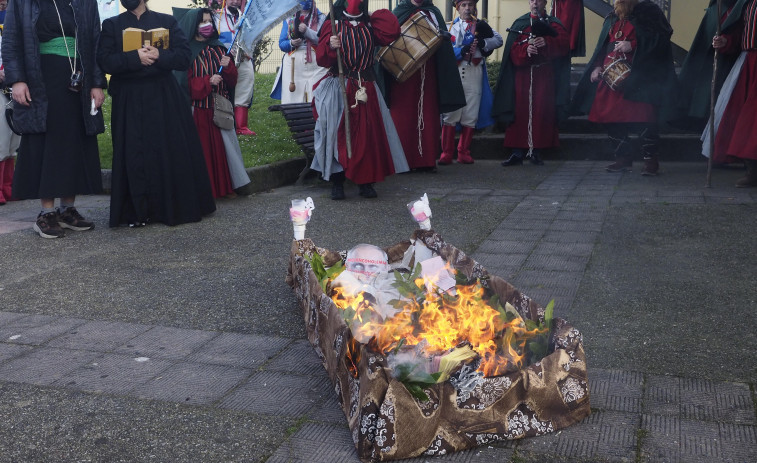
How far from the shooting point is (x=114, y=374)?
3.69m

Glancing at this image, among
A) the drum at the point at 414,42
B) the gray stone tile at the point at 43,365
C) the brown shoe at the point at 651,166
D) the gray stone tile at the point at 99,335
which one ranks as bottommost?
the brown shoe at the point at 651,166

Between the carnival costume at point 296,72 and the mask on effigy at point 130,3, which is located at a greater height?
the mask on effigy at point 130,3

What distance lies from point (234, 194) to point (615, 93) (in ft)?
14.9

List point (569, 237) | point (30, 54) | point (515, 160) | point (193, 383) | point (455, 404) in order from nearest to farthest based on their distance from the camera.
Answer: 1. point (455, 404)
2. point (193, 383)
3. point (569, 237)
4. point (30, 54)
5. point (515, 160)

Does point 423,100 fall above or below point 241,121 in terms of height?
above

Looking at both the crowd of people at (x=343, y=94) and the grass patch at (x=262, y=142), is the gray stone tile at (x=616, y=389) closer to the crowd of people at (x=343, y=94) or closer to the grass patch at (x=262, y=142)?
the crowd of people at (x=343, y=94)

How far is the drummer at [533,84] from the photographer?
1022 cm

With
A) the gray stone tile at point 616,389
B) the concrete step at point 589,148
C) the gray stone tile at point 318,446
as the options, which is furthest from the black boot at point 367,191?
the gray stone tile at point 318,446

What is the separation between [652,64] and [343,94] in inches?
150

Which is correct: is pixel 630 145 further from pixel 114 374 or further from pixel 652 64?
pixel 114 374

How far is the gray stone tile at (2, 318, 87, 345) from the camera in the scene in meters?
4.20

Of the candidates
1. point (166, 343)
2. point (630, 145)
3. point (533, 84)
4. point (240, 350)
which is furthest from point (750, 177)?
point (166, 343)

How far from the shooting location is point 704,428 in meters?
3.02

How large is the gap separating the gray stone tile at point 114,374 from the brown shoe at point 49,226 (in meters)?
3.11
